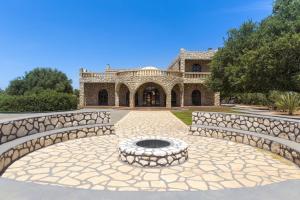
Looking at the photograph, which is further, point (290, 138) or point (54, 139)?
point (54, 139)

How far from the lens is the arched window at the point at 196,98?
3250 cm

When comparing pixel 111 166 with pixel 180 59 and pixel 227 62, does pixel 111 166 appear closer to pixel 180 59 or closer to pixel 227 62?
pixel 227 62

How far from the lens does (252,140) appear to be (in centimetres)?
845

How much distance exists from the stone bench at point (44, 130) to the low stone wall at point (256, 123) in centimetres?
473

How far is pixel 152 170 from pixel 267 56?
12.1 m

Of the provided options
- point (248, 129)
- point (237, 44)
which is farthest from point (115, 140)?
point (237, 44)

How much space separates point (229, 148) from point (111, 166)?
4.40 m

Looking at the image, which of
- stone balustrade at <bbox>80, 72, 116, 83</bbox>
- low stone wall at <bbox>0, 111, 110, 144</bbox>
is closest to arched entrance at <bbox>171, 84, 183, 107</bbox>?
stone balustrade at <bbox>80, 72, 116, 83</bbox>

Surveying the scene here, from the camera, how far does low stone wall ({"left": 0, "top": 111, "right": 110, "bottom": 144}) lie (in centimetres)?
688

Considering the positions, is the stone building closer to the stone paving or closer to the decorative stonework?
the stone paving

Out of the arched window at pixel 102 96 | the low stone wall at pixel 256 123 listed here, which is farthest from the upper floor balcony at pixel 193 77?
the low stone wall at pixel 256 123

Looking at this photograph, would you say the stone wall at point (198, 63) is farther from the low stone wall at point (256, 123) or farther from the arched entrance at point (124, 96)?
the low stone wall at point (256, 123)

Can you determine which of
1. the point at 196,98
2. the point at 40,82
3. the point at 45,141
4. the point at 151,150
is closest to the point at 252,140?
the point at 151,150

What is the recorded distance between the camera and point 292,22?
55.2ft
